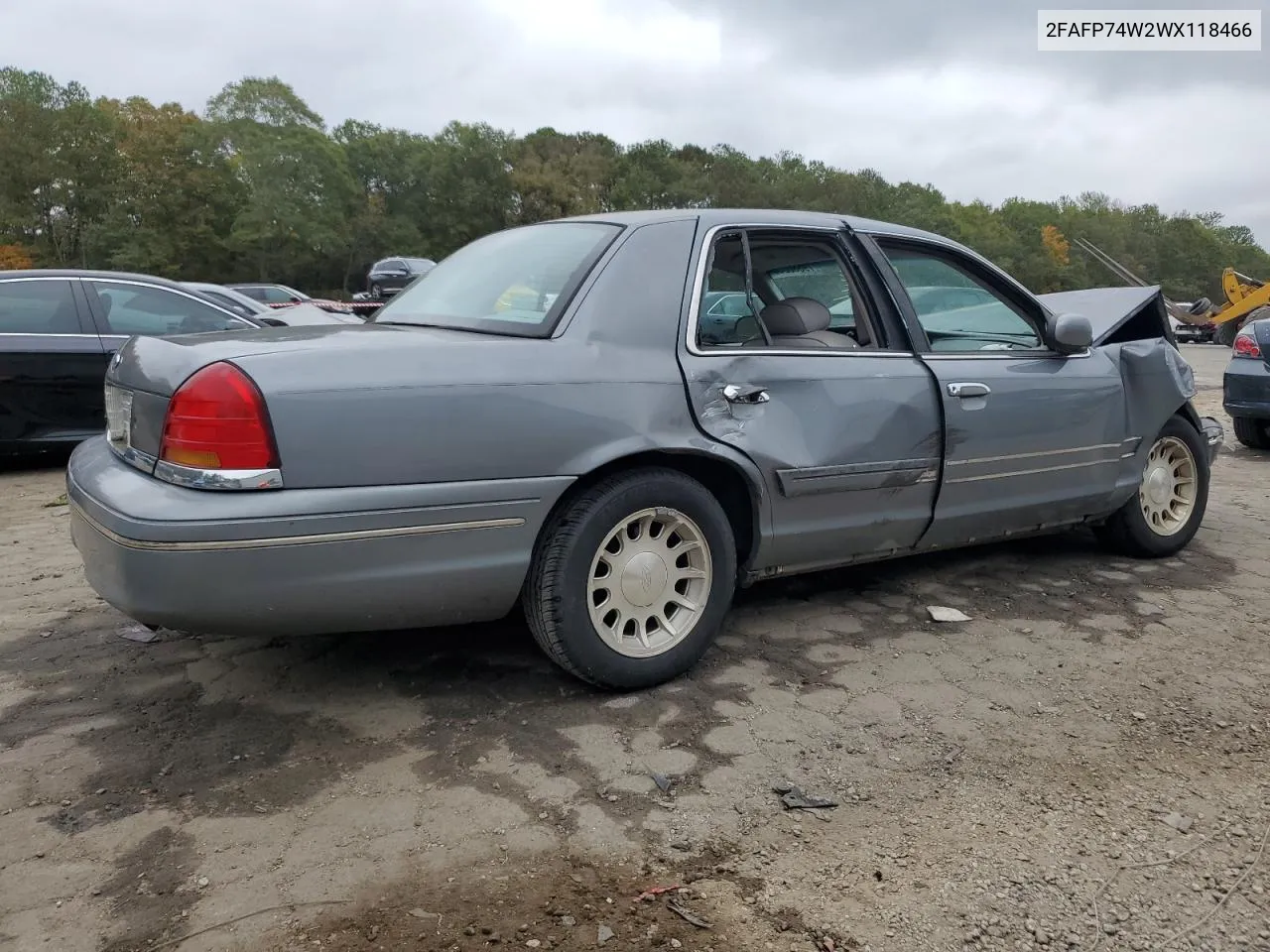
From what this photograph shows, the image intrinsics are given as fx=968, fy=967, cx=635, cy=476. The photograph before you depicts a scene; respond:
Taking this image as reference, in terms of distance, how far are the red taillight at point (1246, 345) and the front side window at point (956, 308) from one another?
4953 millimetres

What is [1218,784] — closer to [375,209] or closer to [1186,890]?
[1186,890]

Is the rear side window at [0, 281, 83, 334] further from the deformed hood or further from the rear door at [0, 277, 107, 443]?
the deformed hood

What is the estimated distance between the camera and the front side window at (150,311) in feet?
21.7

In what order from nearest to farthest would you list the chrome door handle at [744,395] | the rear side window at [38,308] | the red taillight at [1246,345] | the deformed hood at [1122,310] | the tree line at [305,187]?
the chrome door handle at [744,395]
the deformed hood at [1122,310]
the rear side window at [38,308]
the red taillight at [1246,345]
the tree line at [305,187]

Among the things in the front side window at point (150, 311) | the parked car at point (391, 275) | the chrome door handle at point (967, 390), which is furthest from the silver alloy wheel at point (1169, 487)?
the parked car at point (391, 275)

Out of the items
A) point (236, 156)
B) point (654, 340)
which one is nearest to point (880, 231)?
point (654, 340)

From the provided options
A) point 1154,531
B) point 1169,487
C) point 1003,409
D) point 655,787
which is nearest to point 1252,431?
point 1169,487

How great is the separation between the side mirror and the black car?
497 centimetres

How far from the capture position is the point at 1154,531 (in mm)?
4484

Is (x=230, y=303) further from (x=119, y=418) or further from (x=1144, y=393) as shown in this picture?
(x=1144, y=393)

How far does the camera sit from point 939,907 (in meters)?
1.97

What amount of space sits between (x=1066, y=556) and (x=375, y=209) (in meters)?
53.2

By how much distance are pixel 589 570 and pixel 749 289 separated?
1276mm

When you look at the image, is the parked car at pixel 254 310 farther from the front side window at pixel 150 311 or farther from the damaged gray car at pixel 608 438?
the damaged gray car at pixel 608 438
